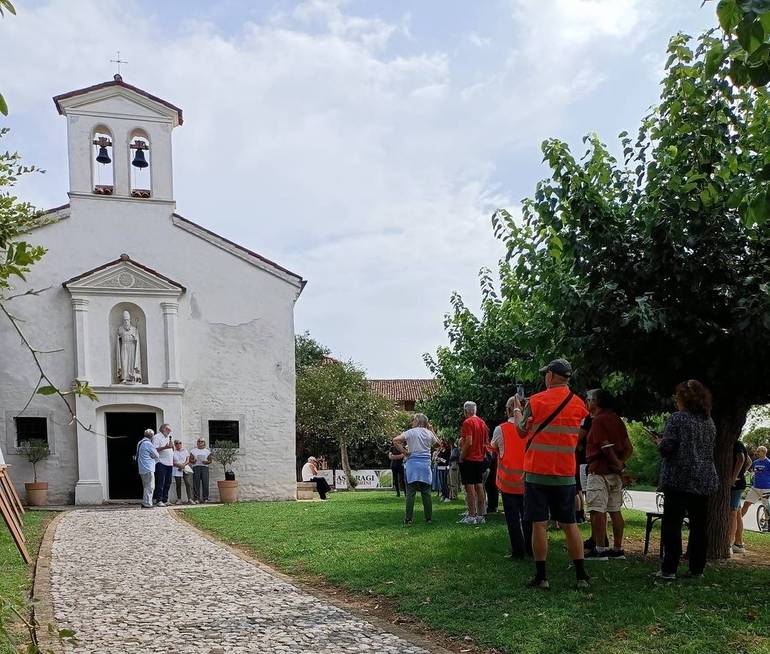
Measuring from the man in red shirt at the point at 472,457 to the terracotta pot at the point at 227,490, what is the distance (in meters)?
9.36

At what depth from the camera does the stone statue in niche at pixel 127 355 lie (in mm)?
19188

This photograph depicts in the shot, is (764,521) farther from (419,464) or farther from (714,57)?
(714,57)

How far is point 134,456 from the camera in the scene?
63.9 ft

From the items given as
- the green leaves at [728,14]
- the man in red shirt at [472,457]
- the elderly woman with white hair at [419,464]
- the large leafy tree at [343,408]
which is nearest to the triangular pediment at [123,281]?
the elderly woman with white hair at [419,464]

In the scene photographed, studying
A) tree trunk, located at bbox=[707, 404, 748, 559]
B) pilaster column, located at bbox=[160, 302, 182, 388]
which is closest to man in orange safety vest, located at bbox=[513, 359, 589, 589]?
tree trunk, located at bbox=[707, 404, 748, 559]

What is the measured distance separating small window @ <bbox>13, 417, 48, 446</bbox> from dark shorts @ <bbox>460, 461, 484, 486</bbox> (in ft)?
40.4

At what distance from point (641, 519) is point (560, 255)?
782 centimetres

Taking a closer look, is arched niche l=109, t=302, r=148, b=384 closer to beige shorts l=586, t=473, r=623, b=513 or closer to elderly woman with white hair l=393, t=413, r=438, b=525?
elderly woman with white hair l=393, t=413, r=438, b=525

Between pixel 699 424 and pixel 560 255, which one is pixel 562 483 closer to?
pixel 699 424

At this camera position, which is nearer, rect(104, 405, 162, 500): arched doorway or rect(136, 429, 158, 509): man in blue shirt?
rect(136, 429, 158, 509): man in blue shirt

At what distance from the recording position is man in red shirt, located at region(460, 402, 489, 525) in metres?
10.7

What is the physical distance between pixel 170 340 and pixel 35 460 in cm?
430

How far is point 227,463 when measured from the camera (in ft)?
65.0

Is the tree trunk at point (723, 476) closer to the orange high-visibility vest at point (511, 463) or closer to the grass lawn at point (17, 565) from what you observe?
the orange high-visibility vest at point (511, 463)
